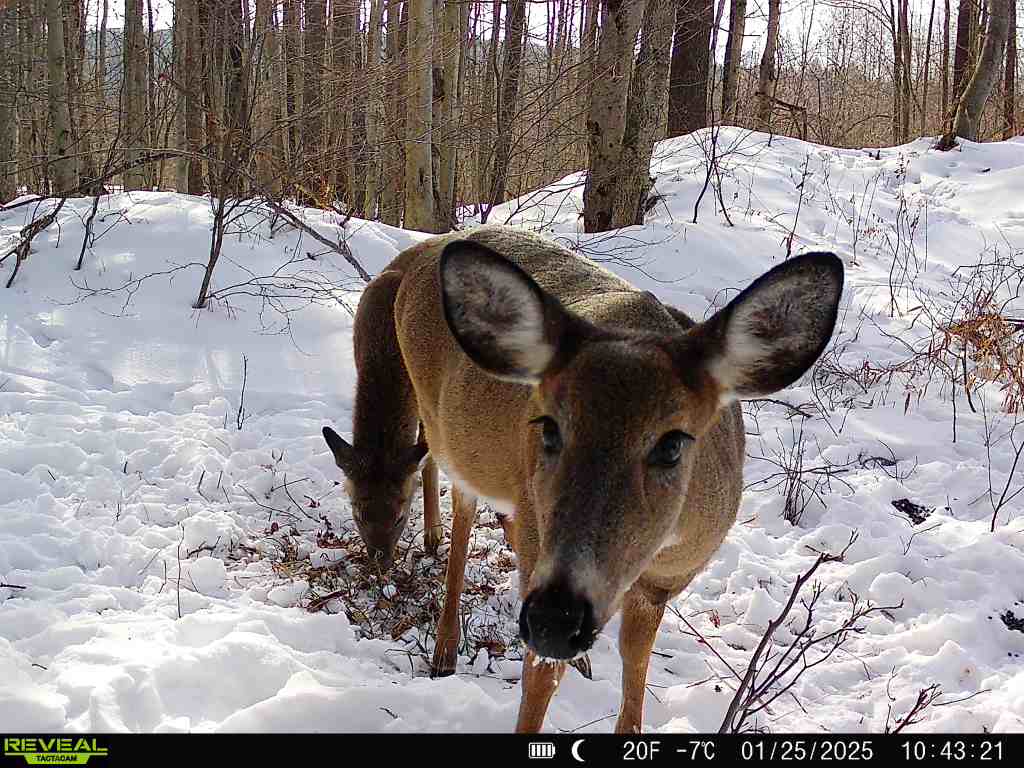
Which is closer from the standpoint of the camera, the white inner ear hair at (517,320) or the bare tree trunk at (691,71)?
the white inner ear hair at (517,320)

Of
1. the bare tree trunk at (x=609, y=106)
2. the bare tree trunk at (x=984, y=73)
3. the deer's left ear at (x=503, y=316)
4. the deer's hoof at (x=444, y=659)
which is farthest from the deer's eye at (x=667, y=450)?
the bare tree trunk at (x=984, y=73)

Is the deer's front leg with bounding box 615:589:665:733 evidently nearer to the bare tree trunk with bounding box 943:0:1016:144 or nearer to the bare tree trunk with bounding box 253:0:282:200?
the bare tree trunk with bounding box 253:0:282:200

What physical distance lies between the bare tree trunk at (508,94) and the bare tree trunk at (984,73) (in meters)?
8.10

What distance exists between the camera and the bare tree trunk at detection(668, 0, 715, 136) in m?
13.8

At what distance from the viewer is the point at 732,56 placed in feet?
55.0

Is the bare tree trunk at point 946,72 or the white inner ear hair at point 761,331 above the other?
the bare tree trunk at point 946,72

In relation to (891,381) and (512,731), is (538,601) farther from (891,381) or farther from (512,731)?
(891,381)

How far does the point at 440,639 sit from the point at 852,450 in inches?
125

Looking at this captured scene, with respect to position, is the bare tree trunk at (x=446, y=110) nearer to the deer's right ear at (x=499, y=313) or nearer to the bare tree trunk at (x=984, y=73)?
the deer's right ear at (x=499, y=313)

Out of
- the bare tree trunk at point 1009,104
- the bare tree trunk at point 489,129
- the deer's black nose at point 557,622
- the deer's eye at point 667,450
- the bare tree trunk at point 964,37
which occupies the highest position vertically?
the bare tree trunk at point 964,37

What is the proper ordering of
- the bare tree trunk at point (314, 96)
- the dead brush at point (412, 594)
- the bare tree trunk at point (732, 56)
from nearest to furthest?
the dead brush at point (412, 594) < the bare tree trunk at point (314, 96) < the bare tree trunk at point (732, 56)

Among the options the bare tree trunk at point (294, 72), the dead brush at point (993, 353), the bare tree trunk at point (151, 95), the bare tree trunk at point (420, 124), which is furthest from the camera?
the bare tree trunk at point (420, 124)

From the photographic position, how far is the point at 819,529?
4.98m

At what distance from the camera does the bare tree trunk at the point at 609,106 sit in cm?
947
